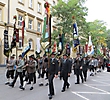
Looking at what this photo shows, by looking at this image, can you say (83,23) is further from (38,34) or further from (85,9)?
(38,34)

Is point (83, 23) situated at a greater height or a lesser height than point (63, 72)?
greater

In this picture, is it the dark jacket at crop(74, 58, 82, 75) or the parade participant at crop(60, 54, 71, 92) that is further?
the dark jacket at crop(74, 58, 82, 75)

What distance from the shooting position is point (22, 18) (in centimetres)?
2877

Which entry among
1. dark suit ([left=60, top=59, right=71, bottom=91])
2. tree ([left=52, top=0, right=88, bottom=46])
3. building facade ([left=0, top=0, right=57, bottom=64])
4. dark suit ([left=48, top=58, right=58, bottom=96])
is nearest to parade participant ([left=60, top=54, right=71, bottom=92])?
dark suit ([left=60, top=59, right=71, bottom=91])

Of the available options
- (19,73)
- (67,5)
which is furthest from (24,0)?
(19,73)

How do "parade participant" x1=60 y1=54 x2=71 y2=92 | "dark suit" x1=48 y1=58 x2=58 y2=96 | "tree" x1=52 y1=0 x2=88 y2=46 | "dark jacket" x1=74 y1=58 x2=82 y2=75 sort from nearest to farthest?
"dark suit" x1=48 y1=58 x2=58 y2=96, "parade participant" x1=60 y1=54 x2=71 y2=92, "dark jacket" x1=74 y1=58 x2=82 y2=75, "tree" x1=52 y1=0 x2=88 y2=46

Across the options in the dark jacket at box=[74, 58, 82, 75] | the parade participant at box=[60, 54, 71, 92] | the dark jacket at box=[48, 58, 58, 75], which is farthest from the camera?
the dark jacket at box=[74, 58, 82, 75]

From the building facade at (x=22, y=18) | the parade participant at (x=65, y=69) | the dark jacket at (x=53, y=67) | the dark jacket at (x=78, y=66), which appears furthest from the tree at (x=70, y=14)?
the dark jacket at (x=53, y=67)

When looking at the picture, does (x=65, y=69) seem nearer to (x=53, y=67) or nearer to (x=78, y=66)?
(x=53, y=67)

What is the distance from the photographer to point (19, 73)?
10227 millimetres

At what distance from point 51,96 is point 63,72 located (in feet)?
6.33

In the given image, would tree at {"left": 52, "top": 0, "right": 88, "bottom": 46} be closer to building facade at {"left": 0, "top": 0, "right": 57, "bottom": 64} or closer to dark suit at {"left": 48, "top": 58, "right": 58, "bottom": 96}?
building facade at {"left": 0, "top": 0, "right": 57, "bottom": 64}

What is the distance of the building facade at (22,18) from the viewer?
2520 centimetres

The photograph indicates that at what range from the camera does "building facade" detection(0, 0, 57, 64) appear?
2520cm
